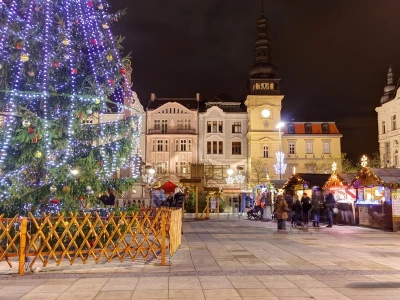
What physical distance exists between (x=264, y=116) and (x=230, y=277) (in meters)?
50.3

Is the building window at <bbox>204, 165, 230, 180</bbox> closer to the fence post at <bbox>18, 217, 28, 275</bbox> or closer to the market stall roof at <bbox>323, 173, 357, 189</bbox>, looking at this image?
the market stall roof at <bbox>323, 173, 357, 189</bbox>

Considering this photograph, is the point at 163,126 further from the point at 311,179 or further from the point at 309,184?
the point at 309,184

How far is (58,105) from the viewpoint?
12961 millimetres

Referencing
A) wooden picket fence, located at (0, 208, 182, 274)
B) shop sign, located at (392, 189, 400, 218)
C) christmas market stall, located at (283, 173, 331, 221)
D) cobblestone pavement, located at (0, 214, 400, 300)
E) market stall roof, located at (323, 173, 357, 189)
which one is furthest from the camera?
christmas market stall, located at (283, 173, 331, 221)

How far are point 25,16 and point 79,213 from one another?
584 centimetres

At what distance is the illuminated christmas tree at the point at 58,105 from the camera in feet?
39.4

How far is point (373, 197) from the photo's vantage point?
22828mm

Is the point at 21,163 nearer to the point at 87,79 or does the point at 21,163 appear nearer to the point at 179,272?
the point at 87,79

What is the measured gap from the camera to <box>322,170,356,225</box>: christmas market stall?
24.8m

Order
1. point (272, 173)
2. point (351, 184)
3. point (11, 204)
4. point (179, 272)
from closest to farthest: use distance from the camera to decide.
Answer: point (179, 272)
point (11, 204)
point (351, 184)
point (272, 173)

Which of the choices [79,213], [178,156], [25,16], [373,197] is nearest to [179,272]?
[79,213]

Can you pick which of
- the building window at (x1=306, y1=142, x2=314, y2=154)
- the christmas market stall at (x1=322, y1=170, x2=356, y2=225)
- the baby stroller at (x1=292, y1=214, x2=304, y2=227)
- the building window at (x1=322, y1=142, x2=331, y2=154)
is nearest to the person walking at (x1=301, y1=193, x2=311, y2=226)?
the baby stroller at (x1=292, y1=214, x2=304, y2=227)

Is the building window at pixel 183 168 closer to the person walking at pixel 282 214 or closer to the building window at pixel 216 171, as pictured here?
the building window at pixel 216 171

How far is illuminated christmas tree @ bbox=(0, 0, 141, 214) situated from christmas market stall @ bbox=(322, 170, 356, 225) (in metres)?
15.7
